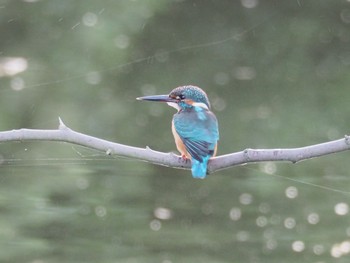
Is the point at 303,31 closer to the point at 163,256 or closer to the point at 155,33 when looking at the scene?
the point at 155,33

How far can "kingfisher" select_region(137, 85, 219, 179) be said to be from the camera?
252cm

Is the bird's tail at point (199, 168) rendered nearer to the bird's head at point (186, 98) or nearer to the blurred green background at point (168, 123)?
the bird's head at point (186, 98)

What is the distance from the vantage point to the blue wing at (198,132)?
8.45ft

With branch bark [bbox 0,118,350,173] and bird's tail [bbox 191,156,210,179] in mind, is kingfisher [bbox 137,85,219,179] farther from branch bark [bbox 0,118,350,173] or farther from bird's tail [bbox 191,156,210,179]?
branch bark [bbox 0,118,350,173]

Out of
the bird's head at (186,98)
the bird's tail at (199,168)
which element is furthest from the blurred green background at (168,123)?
the bird's tail at (199,168)

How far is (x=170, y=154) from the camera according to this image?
7.12 ft

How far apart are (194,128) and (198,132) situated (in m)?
0.05

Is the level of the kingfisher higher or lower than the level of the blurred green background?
lower

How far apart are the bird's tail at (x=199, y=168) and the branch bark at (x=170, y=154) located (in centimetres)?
14

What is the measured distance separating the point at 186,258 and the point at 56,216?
0.92m

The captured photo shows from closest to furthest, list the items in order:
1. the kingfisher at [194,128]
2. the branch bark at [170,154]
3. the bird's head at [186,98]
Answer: the branch bark at [170,154]
the kingfisher at [194,128]
the bird's head at [186,98]

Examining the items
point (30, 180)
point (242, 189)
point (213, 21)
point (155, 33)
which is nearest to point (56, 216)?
point (30, 180)

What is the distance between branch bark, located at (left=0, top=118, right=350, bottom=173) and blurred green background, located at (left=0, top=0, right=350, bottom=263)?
1997 millimetres

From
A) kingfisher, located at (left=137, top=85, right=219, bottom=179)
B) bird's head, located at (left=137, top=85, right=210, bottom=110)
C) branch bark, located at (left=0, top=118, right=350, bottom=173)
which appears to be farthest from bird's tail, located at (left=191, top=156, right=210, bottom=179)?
bird's head, located at (left=137, top=85, right=210, bottom=110)
